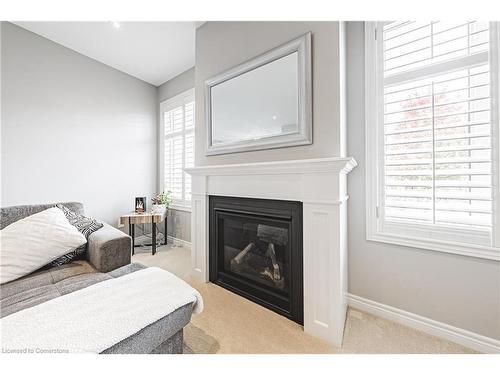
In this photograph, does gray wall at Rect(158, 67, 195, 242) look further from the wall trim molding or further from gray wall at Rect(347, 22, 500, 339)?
gray wall at Rect(347, 22, 500, 339)

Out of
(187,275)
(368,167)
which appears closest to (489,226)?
(368,167)

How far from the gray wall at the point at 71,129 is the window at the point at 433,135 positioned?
3558 mm

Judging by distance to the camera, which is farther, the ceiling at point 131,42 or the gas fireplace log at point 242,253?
Result: the ceiling at point 131,42

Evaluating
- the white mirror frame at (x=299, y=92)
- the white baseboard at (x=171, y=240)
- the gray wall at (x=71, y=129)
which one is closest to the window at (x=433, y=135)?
the white mirror frame at (x=299, y=92)

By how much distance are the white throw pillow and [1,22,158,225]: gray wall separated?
1566 millimetres

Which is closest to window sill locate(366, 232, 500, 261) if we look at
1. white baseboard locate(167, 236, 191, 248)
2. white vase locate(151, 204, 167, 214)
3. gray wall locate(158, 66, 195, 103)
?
white baseboard locate(167, 236, 191, 248)

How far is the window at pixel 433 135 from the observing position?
1390 mm

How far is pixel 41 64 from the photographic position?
2.79m

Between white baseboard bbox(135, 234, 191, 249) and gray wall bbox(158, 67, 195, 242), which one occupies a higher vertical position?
gray wall bbox(158, 67, 195, 242)

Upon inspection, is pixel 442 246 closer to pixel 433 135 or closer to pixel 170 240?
pixel 433 135

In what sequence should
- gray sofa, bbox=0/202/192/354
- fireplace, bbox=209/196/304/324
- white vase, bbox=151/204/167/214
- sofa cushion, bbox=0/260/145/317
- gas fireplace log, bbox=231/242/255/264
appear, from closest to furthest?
1. gray sofa, bbox=0/202/192/354
2. sofa cushion, bbox=0/260/145/317
3. fireplace, bbox=209/196/304/324
4. gas fireplace log, bbox=231/242/255/264
5. white vase, bbox=151/204/167/214

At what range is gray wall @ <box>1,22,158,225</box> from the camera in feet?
8.46

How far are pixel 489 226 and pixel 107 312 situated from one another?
217 cm

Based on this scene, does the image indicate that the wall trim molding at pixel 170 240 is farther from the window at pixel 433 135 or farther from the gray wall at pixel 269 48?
the window at pixel 433 135
